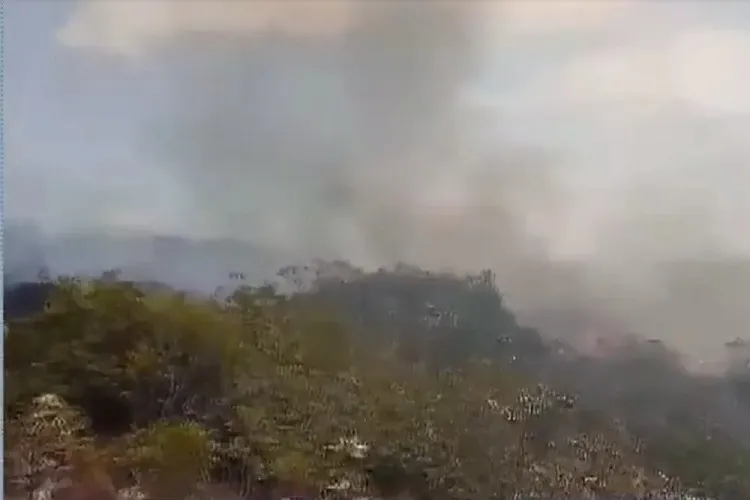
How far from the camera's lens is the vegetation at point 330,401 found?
4.77ft

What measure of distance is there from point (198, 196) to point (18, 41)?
0.43 m

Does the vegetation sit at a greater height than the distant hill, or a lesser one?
lesser

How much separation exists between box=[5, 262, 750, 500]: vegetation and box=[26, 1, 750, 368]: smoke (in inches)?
2.9

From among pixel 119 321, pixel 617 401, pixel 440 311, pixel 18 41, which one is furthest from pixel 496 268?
pixel 18 41

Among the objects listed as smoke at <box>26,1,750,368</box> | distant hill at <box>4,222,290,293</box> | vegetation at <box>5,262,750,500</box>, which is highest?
smoke at <box>26,1,750,368</box>

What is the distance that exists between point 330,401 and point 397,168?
16.5 inches

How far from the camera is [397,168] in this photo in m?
1.49

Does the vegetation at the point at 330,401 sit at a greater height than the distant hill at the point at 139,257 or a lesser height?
lesser

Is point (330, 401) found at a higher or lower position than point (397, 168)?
lower

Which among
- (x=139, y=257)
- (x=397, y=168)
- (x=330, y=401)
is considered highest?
(x=397, y=168)

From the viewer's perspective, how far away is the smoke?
145cm

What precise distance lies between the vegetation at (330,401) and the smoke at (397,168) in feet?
0.24

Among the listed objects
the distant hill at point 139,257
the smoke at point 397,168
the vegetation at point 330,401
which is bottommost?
the vegetation at point 330,401

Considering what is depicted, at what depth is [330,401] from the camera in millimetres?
1495
